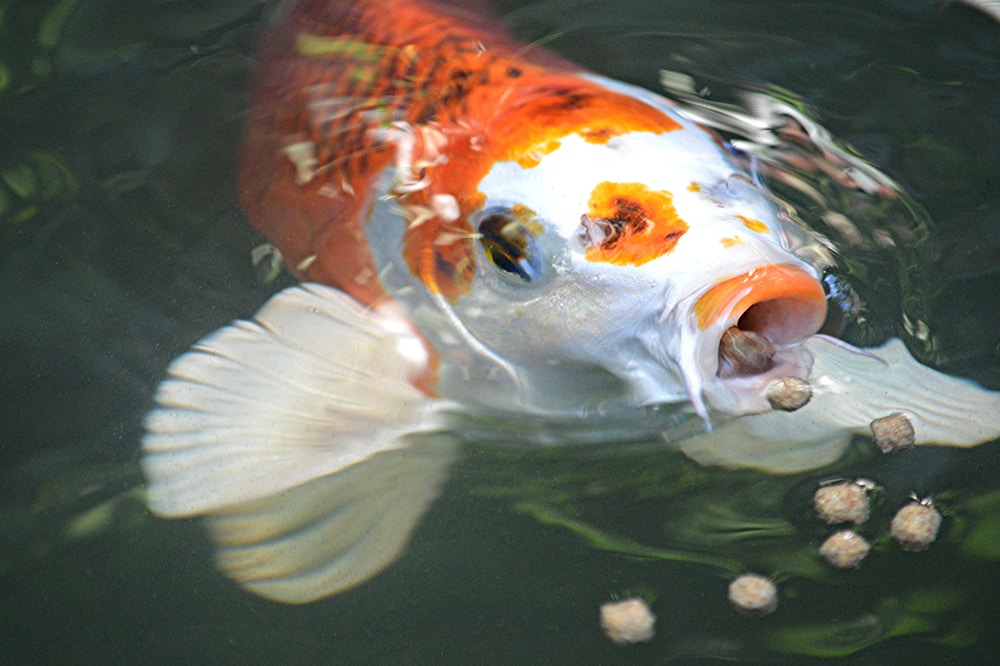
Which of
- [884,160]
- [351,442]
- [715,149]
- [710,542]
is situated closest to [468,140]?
[715,149]

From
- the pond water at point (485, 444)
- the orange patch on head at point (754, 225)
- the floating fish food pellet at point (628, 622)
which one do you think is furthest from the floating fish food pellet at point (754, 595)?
the orange patch on head at point (754, 225)

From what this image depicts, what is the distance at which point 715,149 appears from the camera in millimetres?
1660

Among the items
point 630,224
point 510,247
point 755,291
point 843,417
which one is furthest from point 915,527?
point 510,247

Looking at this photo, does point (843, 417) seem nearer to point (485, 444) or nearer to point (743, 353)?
point (743, 353)

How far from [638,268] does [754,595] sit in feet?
1.83

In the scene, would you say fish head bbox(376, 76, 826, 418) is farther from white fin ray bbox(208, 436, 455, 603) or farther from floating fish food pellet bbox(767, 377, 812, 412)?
white fin ray bbox(208, 436, 455, 603)

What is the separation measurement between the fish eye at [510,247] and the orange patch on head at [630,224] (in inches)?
4.9

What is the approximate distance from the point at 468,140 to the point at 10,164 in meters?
1.19

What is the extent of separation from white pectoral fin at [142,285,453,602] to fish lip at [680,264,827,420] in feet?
1.86

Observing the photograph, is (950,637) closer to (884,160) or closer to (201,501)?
(884,160)

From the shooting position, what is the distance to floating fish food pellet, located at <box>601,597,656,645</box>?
4.87 feet

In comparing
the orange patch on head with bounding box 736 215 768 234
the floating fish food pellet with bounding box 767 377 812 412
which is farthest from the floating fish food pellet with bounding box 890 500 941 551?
the orange patch on head with bounding box 736 215 768 234

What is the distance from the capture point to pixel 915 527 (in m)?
1.52

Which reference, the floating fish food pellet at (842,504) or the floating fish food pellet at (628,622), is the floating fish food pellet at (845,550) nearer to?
the floating fish food pellet at (842,504)
